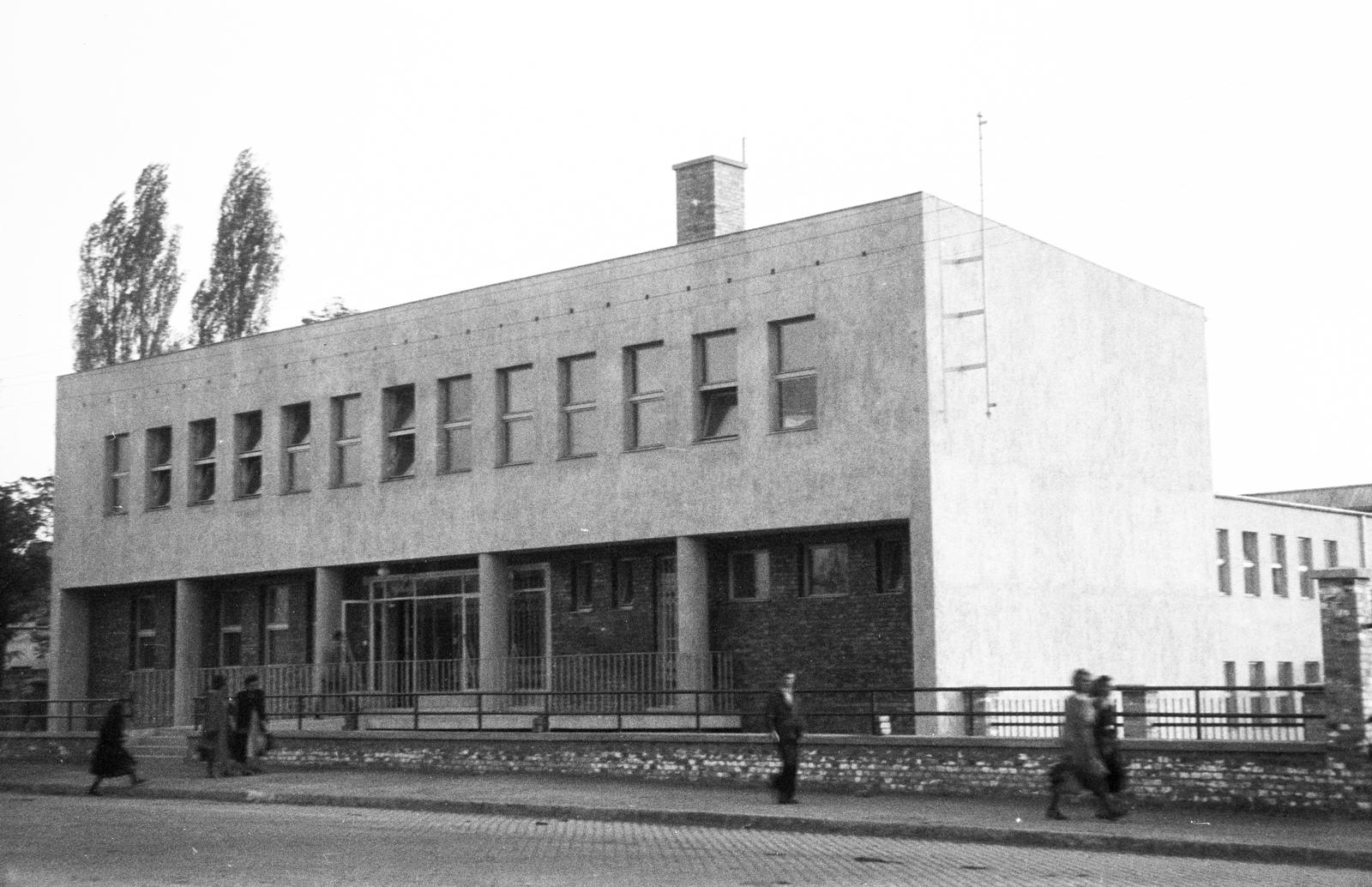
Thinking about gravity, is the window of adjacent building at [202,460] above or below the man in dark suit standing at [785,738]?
above

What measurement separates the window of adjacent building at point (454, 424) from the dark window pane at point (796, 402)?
7.38m

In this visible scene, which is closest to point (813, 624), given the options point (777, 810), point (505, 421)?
point (777, 810)

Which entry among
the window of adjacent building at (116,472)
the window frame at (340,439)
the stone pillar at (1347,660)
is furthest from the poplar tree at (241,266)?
the stone pillar at (1347,660)

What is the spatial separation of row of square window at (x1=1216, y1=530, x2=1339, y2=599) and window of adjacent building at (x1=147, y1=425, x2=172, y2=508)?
2328 centimetres

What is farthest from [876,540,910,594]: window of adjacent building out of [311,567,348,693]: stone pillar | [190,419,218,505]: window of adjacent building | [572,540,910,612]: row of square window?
[190,419,218,505]: window of adjacent building

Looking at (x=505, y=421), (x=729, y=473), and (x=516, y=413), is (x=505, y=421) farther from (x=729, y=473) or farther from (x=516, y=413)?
(x=729, y=473)

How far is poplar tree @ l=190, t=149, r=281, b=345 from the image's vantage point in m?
56.1

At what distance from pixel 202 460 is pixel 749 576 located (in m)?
14.9

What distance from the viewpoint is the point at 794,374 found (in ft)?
91.8

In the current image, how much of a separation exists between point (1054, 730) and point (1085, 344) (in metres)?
8.46

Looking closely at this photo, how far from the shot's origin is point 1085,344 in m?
29.9

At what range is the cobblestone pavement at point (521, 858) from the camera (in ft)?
48.2

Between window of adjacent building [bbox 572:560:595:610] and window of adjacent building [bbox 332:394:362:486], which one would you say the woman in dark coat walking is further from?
window of adjacent building [bbox 332:394:362:486]

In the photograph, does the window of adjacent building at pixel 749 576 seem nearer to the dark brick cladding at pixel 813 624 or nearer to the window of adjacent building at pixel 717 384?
the dark brick cladding at pixel 813 624
